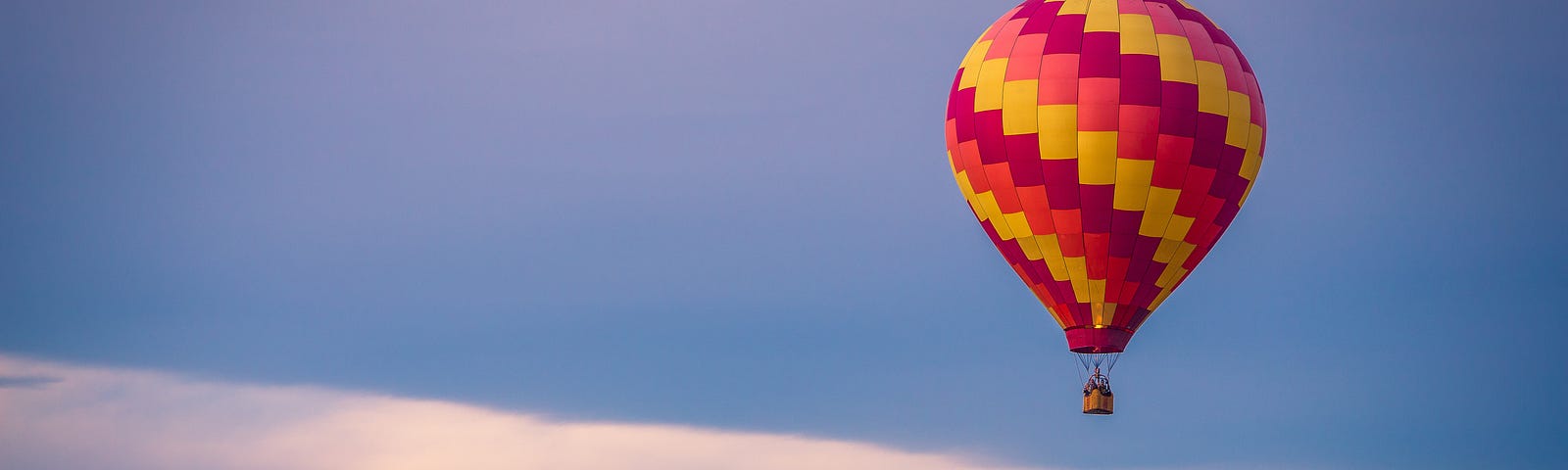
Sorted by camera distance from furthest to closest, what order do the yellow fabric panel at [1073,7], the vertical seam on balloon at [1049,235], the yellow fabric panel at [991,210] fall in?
the yellow fabric panel at [991,210]
the yellow fabric panel at [1073,7]
the vertical seam on balloon at [1049,235]

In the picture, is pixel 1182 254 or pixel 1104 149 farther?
pixel 1182 254

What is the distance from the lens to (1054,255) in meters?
54.5

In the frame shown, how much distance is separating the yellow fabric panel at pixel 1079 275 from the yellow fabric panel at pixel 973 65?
3.85m

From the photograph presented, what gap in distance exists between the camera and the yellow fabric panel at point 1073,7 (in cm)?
5456

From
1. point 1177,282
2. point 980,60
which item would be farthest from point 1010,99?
point 1177,282

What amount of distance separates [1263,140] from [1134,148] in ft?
11.3

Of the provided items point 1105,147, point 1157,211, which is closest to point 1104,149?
point 1105,147

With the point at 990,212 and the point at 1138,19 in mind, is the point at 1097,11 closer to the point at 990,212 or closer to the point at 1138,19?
the point at 1138,19

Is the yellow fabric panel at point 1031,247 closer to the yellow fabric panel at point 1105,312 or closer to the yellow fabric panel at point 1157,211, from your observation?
the yellow fabric panel at point 1105,312

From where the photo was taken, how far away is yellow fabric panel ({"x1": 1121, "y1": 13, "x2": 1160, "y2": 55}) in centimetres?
5391

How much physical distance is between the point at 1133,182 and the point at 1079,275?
2078 millimetres

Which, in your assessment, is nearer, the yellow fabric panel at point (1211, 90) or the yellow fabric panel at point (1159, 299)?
the yellow fabric panel at point (1211, 90)

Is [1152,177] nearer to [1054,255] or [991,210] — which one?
[1054,255]

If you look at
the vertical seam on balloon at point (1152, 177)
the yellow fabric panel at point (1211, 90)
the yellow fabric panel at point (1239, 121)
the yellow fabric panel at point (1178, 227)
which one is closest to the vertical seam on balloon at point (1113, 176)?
the vertical seam on balloon at point (1152, 177)
